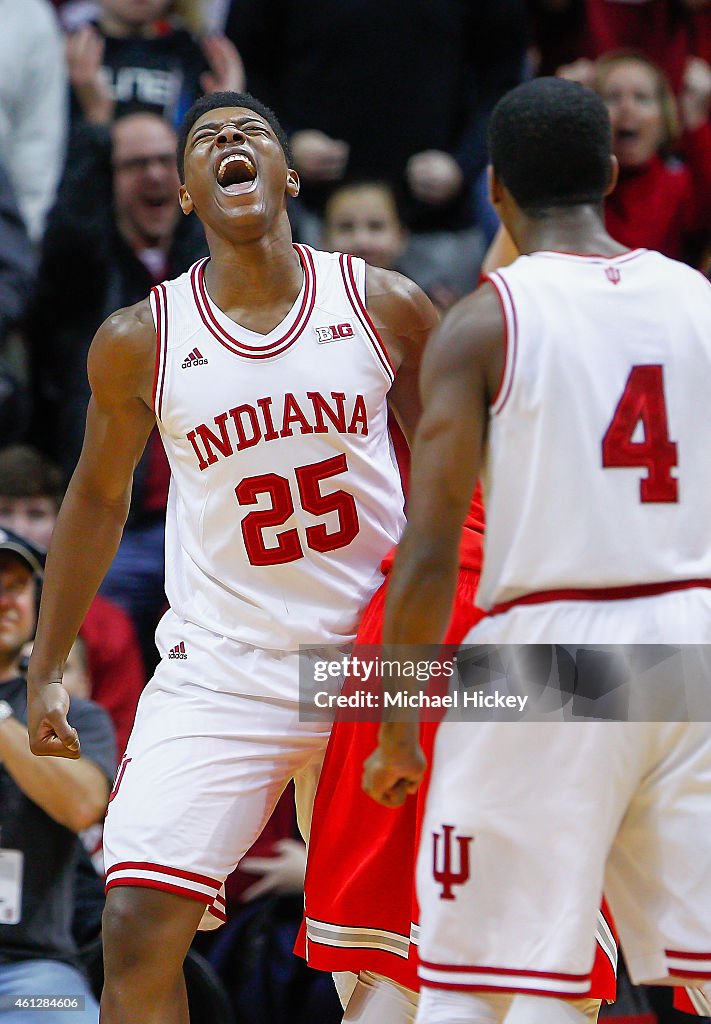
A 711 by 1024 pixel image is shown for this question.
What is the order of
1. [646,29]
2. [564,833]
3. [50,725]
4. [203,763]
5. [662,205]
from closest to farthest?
1. [564,833]
2. [203,763]
3. [50,725]
4. [662,205]
5. [646,29]

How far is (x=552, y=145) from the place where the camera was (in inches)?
116

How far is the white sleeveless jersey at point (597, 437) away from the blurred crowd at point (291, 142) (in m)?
2.79

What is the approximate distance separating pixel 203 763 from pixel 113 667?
1.91 metres

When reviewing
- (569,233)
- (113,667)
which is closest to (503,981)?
(569,233)

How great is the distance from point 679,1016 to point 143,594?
2407mm

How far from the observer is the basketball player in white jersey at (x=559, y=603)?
2.81m

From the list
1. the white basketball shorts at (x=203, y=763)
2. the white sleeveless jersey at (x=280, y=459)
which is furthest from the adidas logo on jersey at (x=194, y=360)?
the white basketball shorts at (x=203, y=763)

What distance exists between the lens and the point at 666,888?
9.32 ft

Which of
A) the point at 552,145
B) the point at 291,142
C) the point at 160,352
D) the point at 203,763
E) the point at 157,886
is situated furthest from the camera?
the point at 291,142

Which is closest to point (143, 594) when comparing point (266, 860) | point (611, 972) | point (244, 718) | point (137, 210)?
point (266, 860)

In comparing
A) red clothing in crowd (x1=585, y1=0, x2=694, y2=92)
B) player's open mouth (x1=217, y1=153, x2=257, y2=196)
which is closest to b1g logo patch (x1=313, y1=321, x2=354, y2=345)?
player's open mouth (x1=217, y1=153, x2=257, y2=196)

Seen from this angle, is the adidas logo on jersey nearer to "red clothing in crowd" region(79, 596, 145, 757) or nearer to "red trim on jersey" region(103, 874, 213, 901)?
"red trim on jersey" region(103, 874, 213, 901)

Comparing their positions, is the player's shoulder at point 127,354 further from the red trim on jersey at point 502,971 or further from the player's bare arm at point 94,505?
the red trim on jersey at point 502,971

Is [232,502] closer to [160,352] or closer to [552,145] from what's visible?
[160,352]
